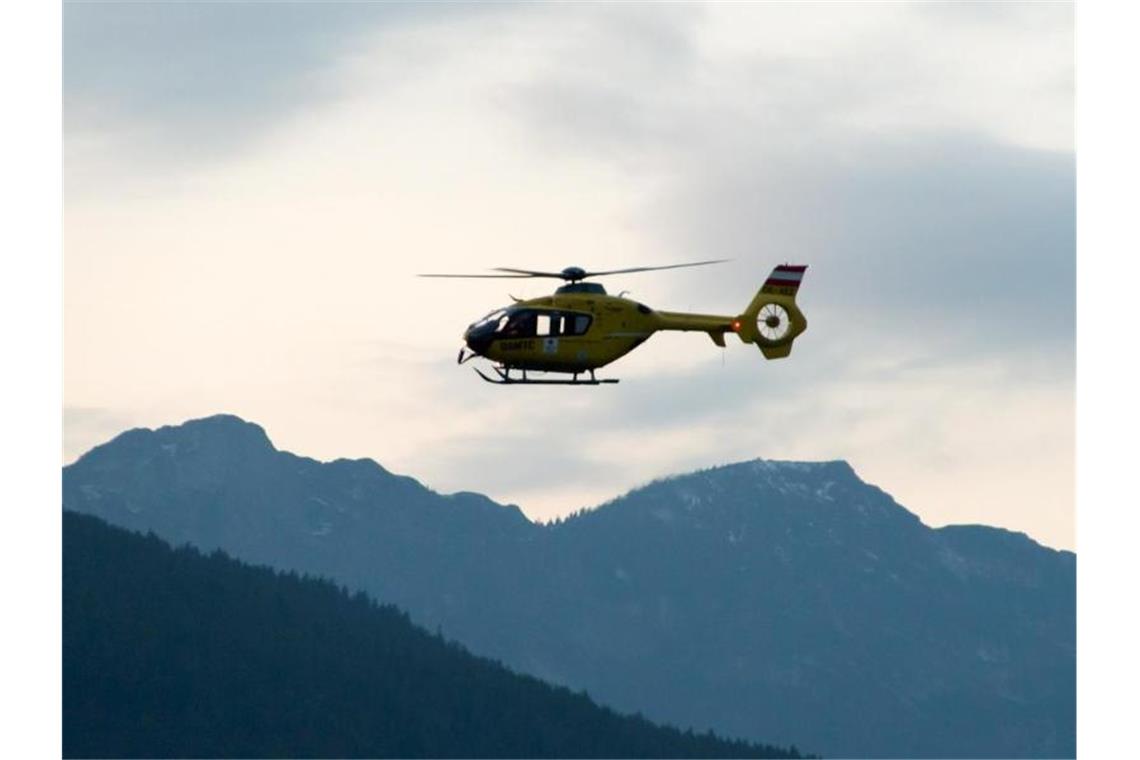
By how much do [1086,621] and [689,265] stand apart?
27967 millimetres

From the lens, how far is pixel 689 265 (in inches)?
3674

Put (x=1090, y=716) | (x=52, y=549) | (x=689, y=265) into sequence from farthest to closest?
1. (x=52, y=549)
2. (x=1090, y=716)
3. (x=689, y=265)

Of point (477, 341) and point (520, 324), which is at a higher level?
point (520, 324)

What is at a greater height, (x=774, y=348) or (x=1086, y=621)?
(x=774, y=348)

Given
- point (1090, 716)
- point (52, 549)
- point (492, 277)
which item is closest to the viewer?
point (492, 277)

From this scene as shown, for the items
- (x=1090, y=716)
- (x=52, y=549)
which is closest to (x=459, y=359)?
(x=52, y=549)

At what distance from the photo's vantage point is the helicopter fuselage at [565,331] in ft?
333

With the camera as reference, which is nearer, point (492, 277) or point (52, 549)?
point (492, 277)

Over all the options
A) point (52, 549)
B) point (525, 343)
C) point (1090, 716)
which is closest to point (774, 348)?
point (525, 343)

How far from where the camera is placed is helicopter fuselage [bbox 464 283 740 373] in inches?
3994

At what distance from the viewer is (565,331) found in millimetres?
101938

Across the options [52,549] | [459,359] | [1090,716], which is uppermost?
[459,359]

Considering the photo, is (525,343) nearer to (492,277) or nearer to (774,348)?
(492,277)

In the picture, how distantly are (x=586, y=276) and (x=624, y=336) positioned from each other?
3.62 m
